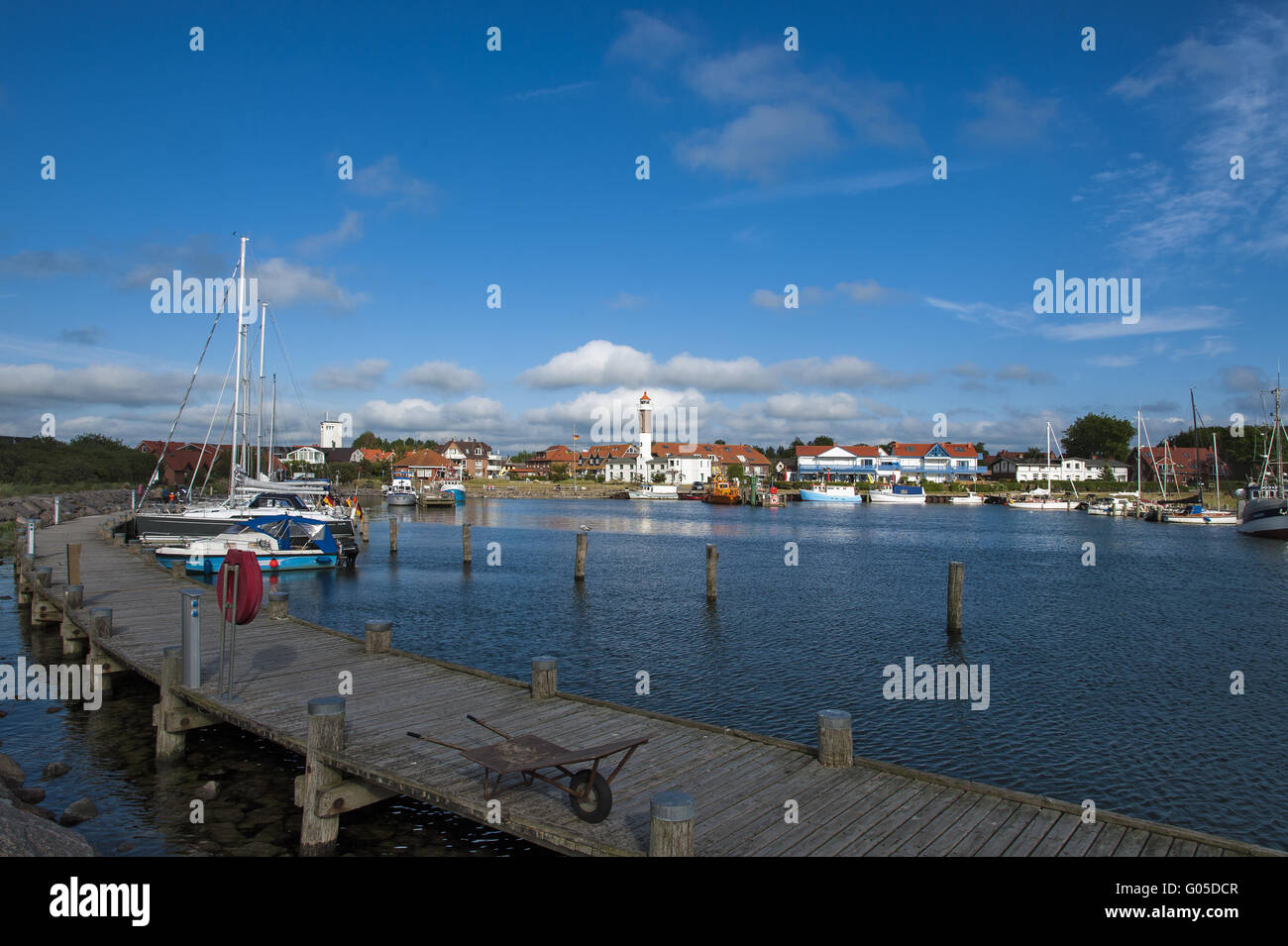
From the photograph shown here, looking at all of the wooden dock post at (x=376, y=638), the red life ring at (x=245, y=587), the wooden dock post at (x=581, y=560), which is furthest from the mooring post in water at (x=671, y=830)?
the wooden dock post at (x=581, y=560)

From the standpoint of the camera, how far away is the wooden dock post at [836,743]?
9555 mm

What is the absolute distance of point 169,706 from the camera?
12781 millimetres

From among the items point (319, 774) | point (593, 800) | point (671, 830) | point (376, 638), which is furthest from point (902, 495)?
point (671, 830)

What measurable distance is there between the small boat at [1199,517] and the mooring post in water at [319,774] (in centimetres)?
9925

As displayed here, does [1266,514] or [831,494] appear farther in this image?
[831,494]

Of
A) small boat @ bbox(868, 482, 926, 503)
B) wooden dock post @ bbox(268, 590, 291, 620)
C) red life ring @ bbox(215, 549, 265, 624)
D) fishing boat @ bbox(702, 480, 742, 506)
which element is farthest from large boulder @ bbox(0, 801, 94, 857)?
small boat @ bbox(868, 482, 926, 503)

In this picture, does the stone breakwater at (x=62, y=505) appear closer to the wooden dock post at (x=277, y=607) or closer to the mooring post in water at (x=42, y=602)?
the mooring post in water at (x=42, y=602)

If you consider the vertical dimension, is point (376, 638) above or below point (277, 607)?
below

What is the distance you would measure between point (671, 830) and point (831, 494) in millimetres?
126983

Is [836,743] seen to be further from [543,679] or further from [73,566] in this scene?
[73,566]

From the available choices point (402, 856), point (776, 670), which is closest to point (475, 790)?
point (402, 856)

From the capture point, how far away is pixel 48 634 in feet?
76.8

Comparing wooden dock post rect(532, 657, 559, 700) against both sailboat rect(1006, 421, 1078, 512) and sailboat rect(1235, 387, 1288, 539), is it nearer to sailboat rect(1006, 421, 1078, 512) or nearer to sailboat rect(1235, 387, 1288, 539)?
sailboat rect(1235, 387, 1288, 539)

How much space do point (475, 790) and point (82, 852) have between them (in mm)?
4491
